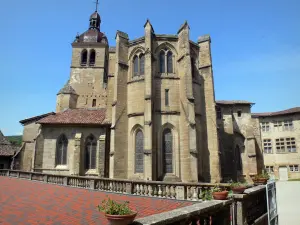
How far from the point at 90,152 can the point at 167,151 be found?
325 inches

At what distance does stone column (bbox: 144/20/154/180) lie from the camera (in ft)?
60.2

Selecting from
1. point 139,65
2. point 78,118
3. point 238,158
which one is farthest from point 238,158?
point 78,118

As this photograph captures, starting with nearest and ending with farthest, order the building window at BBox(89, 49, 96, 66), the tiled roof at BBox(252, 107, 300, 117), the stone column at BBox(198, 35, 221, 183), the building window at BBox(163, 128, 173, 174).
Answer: the building window at BBox(163, 128, 173, 174)
the stone column at BBox(198, 35, 221, 183)
the tiled roof at BBox(252, 107, 300, 117)
the building window at BBox(89, 49, 96, 66)

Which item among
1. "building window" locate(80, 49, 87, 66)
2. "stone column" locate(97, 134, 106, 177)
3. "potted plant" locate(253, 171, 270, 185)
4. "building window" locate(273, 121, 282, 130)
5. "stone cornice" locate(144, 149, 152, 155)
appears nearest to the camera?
"potted plant" locate(253, 171, 270, 185)

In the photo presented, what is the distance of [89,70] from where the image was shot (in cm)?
3684

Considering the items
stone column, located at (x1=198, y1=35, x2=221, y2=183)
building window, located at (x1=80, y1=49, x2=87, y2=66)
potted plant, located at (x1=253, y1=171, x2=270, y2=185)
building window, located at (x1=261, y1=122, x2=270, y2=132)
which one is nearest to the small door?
building window, located at (x1=261, y1=122, x2=270, y2=132)

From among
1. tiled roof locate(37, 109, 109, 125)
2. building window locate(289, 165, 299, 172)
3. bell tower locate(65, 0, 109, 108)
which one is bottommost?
building window locate(289, 165, 299, 172)

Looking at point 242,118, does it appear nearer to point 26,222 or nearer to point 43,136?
point 43,136

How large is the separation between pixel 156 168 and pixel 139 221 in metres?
16.3

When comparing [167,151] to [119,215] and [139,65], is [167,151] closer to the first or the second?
[139,65]

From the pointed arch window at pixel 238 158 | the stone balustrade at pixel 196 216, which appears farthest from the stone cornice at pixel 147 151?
the pointed arch window at pixel 238 158

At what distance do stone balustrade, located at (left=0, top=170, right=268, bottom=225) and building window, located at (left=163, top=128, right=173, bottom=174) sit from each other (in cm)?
753

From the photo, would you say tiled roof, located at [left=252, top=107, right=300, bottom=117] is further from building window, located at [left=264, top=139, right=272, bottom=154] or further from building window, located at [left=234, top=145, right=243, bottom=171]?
building window, located at [left=234, top=145, right=243, bottom=171]

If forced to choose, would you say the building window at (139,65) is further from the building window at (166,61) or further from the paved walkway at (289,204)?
the paved walkway at (289,204)
